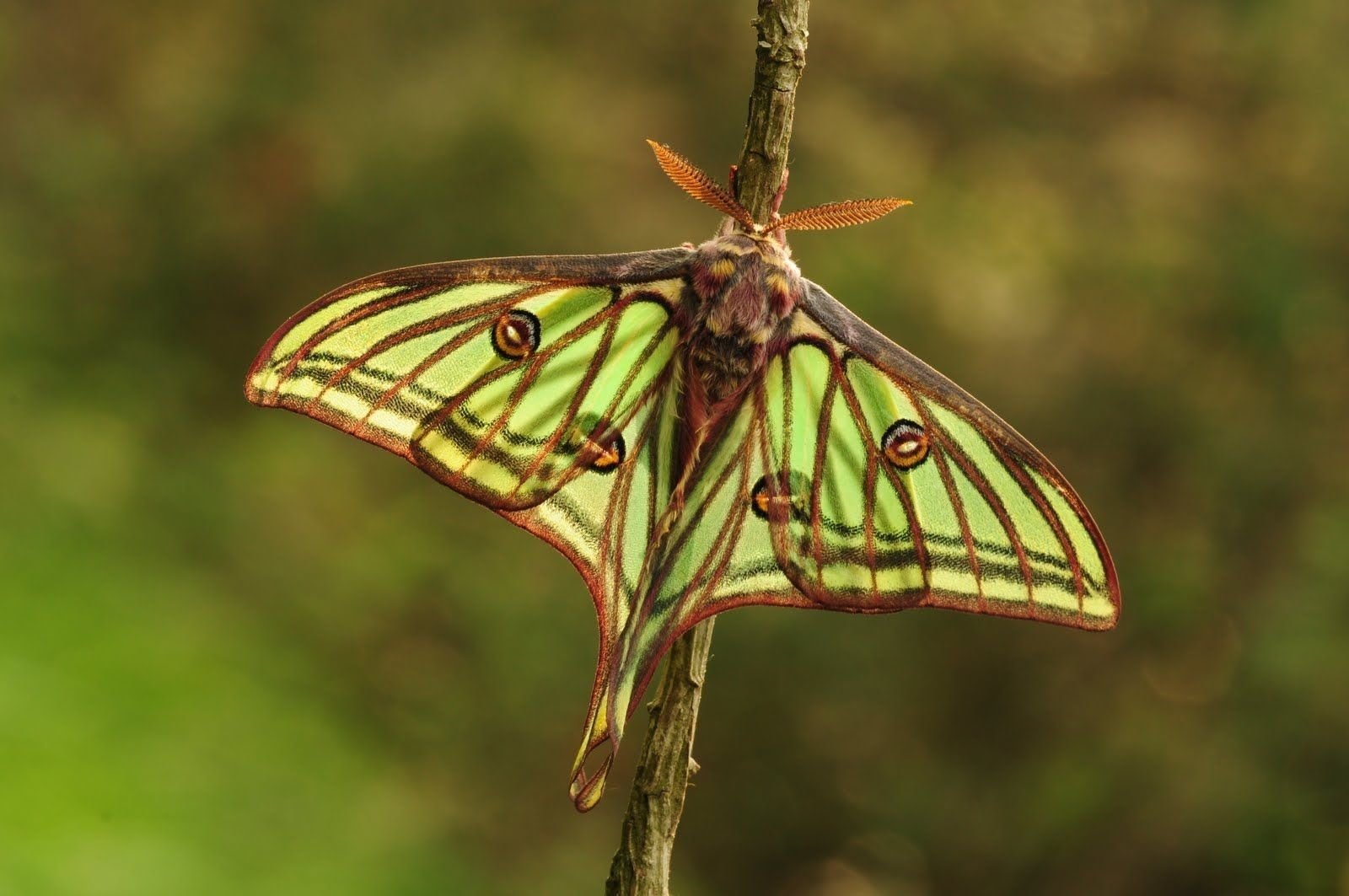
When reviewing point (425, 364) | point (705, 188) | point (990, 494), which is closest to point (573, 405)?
point (425, 364)

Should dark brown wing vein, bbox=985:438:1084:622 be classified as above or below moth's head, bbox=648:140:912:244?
below

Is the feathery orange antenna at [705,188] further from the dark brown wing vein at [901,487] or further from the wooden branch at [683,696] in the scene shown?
the dark brown wing vein at [901,487]

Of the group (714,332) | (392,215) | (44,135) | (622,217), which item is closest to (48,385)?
(44,135)

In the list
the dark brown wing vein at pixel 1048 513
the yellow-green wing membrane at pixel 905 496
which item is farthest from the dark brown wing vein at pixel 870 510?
the dark brown wing vein at pixel 1048 513

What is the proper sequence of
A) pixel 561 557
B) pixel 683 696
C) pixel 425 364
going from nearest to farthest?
pixel 683 696, pixel 425 364, pixel 561 557

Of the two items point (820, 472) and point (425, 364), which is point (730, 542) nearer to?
point (820, 472)

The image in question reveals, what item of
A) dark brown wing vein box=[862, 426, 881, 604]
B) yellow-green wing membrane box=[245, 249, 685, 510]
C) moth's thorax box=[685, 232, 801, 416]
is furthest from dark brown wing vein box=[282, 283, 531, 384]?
dark brown wing vein box=[862, 426, 881, 604]

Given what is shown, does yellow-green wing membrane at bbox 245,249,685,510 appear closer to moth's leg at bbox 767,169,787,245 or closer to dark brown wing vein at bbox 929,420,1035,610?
moth's leg at bbox 767,169,787,245
